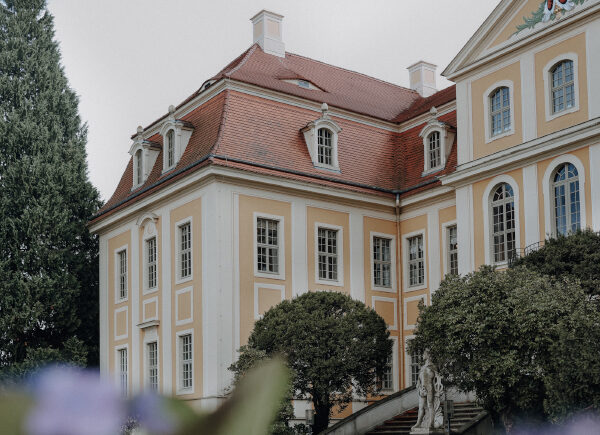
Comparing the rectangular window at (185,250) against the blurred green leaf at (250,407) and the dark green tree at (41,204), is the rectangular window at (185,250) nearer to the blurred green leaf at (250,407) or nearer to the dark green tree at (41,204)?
the dark green tree at (41,204)

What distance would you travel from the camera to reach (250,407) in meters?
0.55

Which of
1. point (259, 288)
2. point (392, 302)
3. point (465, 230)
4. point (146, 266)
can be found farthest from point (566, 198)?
point (146, 266)

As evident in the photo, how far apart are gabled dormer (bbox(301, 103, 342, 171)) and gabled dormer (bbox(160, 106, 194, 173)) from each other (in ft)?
10.2

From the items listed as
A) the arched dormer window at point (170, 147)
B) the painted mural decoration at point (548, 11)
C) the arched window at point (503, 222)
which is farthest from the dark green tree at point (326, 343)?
the painted mural decoration at point (548, 11)

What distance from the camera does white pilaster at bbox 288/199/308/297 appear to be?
23.5 metres

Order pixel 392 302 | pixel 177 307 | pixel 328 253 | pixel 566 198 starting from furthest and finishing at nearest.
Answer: pixel 392 302 < pixel 328 253 < pixel 177 307 < pixel 566 198

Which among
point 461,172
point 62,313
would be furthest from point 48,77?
point 461,172

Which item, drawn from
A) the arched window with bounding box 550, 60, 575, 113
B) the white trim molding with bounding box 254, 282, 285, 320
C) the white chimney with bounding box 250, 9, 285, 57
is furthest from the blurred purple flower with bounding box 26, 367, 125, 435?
the white chimney with bounding box 250, 9, 285, 57

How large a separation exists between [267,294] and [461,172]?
219 inches

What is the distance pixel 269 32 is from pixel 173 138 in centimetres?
516

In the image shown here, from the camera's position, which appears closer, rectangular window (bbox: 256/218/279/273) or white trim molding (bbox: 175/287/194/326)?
white trim molding (bbox: 175/287/194/326)

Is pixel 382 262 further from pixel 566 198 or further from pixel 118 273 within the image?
pixel 118 273

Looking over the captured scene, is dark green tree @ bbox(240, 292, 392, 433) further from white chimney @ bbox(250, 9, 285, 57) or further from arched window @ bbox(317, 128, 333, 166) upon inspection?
white chimney @ bbox(250, 9, 285, 57)

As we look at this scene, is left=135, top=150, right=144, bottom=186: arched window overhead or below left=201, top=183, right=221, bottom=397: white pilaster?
overhead
